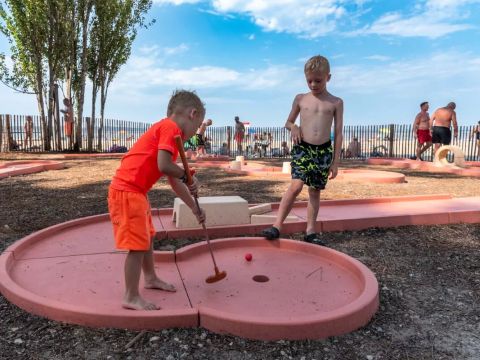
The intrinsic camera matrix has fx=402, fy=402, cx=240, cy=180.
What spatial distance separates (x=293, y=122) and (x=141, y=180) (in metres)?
1.93

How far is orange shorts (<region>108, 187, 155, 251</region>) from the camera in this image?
2189 mm

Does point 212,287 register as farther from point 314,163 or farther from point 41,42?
point 41,42

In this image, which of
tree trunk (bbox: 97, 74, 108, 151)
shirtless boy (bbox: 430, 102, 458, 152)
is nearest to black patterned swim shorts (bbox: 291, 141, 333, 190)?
shirtless boy (bbox: 430, 102, 458, 152)

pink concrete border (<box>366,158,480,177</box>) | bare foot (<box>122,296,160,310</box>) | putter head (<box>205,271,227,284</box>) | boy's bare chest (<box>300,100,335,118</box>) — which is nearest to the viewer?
bare foot (<box>122,296,160,310</box>)

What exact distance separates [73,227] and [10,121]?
18.0 metres

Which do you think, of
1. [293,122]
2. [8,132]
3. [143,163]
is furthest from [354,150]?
[143,163]

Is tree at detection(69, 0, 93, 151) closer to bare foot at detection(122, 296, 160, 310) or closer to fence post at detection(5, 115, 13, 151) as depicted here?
fence post at detection(5, 115, 13, 151)

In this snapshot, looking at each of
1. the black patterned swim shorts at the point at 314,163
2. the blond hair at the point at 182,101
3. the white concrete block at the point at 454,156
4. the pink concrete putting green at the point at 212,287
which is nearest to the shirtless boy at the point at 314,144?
the black patterned swim shorts at the point at 314,163

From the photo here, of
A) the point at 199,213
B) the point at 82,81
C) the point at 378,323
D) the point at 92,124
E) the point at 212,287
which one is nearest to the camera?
the point at 378,323

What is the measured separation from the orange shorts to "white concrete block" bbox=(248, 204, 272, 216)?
2085 mm

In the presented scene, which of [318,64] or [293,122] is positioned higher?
[318,64]

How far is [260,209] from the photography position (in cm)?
443

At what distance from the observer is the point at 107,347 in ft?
6.47

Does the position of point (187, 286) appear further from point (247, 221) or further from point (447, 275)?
point (447, 275)
